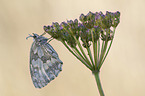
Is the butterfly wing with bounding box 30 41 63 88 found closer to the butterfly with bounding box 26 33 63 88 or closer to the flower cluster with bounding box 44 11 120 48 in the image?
the butterfly with bounding box 26 33 63 88

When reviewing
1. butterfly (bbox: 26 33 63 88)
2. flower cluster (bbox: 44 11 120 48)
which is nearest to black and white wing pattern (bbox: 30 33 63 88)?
butterfly (bbox: 26 33 63 88)

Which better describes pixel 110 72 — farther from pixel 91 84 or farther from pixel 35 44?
pixel 35 44

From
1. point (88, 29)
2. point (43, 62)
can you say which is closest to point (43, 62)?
point (43, 62)

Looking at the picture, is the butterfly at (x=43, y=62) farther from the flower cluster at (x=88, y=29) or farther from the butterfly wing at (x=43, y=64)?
the flower cluster at (x=88, y=29)

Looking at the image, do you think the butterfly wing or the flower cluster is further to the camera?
the butterfly wing

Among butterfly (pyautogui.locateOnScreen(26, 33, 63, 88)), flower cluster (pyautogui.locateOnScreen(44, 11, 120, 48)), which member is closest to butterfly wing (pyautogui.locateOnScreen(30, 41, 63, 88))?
butterfly (pyautogui.locateOnScreen(26, 33, 63, 88))

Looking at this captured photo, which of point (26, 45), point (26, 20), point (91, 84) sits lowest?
point (91, 84)
